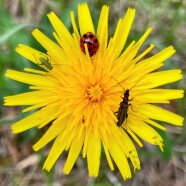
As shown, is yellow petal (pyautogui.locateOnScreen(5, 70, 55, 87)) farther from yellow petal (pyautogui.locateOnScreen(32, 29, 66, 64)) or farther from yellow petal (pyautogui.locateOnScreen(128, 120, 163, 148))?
yellow petal (pyautogui.locateOnScreen(128, 120, 163, 148))

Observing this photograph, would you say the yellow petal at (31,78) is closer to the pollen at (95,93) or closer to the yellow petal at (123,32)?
the pollen at (95,93)

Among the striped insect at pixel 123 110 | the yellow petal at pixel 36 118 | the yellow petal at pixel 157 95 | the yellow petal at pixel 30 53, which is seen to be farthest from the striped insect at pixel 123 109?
the yellow petal at pixel 30 53

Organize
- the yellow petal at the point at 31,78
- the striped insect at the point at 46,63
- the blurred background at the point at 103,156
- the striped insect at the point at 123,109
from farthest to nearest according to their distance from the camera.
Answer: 1. the blurred background at the point at 103,156
2. the yellow petal at the point at 31,78
3. the striped insect at the point at 46,63
4. the striped insect at the point at 123,109

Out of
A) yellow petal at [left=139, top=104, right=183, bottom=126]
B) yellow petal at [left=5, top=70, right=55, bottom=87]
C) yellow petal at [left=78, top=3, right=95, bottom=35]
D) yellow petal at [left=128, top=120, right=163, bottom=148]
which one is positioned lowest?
yellow petal at [left=128, top=120, right=163, bottom=148]

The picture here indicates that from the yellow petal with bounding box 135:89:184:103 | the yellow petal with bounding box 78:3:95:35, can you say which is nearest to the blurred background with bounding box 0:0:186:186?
the yellow petal with bounding box 78:3:95:35

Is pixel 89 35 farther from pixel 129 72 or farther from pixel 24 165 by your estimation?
pixel 24 165

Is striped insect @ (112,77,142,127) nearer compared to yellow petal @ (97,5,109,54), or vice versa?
striped insect @ (112,77,142,127)

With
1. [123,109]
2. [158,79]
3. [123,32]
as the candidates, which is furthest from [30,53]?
[158,79]

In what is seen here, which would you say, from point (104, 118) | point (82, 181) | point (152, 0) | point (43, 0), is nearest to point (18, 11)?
point (43, 0)

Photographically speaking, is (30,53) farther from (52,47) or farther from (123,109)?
(123,109)
